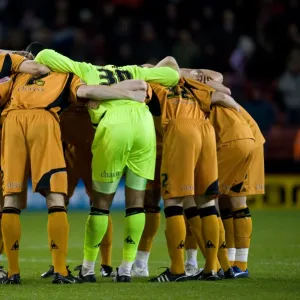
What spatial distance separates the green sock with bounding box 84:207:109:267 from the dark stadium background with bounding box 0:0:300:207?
885 centimetres

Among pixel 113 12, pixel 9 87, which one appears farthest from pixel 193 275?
pixel 113 12

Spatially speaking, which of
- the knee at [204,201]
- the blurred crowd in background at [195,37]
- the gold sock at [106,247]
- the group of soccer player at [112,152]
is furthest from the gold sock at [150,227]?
the blurred crowd in background at [195,37]

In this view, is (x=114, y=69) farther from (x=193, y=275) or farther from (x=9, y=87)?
(x=193, y=275)

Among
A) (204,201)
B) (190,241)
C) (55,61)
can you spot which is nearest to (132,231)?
(204,201)

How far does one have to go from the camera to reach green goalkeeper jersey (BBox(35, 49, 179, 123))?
8477mm

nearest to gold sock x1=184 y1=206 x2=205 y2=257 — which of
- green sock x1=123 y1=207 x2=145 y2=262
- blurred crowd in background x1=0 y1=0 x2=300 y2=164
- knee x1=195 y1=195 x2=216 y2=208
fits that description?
knee x1=195 y1=195 x2=216 y2=208

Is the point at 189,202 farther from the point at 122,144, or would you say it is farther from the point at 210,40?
the point at 210,40

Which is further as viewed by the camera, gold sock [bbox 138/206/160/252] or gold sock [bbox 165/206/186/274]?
gold sock [bbox 138/206/160/252]

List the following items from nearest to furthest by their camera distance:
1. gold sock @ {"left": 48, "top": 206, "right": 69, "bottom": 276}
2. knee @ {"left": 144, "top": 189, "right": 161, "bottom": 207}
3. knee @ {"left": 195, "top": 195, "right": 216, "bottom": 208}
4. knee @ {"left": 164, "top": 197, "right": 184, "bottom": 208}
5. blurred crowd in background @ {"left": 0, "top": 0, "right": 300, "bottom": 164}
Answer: gold sock @ {"left": 48, "top": 206, "right": 69, "bottom": 276}
knee @ {"left": 164, "top": 197, "right": 184, "bottom": 208}
knee @ {"left": 195, "top": 195, "right": 216, "bottom": 208}
knee @ {"left": 144, "top": 189, "right": 161, "bottom": 207}
blurred crowd in background @ {"left": 0, "top": 0, "right": 300, "bottom": 164}

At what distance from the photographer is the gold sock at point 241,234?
30.3 feet

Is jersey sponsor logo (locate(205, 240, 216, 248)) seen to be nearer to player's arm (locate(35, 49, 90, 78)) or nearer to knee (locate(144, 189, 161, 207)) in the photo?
knee (locate(144, 189, 161, 207))

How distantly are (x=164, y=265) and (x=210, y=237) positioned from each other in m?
1.64

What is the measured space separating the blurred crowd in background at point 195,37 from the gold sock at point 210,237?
27.8ft

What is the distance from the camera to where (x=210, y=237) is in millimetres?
8602
